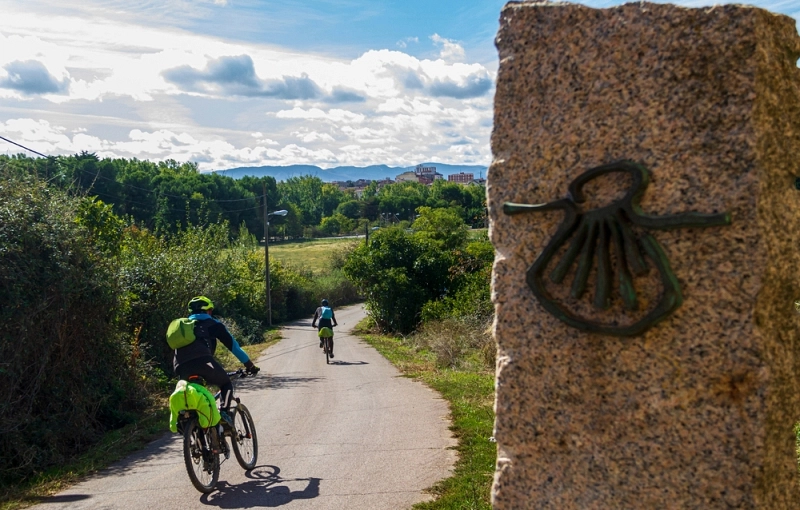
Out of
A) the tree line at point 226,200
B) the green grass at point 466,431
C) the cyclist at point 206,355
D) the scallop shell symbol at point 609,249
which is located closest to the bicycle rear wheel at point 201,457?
the cyclist at point 206,355

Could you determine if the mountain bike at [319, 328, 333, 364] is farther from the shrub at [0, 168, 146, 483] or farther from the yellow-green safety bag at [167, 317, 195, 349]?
the yellow-green safety bag at [167, 317, 195, 349]

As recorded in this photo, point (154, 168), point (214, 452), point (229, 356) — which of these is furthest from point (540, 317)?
point (154, 168)

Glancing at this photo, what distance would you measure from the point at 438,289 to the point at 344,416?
20284mm

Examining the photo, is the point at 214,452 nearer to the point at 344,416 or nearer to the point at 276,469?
the point at 276,469

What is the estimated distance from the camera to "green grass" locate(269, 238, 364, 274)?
5393 cm

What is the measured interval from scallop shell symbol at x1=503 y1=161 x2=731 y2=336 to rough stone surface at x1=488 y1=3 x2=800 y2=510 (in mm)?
49

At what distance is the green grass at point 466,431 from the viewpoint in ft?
19.6

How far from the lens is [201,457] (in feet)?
22.2

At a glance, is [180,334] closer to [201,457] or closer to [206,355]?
[206,355]

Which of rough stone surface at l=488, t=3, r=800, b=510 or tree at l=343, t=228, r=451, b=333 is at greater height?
rough stone surface at l=488, t=3, r=800, b=510

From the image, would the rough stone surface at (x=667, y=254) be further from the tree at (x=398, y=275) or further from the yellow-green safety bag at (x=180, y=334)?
the tree at (x=398, y=275)

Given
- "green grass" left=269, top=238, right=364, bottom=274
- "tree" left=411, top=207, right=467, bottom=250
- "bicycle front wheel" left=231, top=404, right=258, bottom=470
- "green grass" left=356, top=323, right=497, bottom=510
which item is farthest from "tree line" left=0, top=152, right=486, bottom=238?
"bicycle front wheel" left=231, top=404, right=258, bottom=470

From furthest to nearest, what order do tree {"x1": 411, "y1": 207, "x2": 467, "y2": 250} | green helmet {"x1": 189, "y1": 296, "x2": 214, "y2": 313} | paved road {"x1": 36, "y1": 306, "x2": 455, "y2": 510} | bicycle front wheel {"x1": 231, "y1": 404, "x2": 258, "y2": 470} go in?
tree {"x1": 411, "y1": 207, "x2": 467, "y2": 250} → bicycle front wheel {"x1": 231, "y1": 404, "x2": 258, "y2": 470} → green helmet {"x1": 189, "y1": 296, "x2": 214, "y2": 313} → paved road {"x1": 36, "y1": 306, "x2": 455, "y2": 510}

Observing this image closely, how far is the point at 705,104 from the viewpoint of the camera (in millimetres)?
2643
